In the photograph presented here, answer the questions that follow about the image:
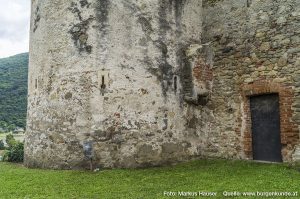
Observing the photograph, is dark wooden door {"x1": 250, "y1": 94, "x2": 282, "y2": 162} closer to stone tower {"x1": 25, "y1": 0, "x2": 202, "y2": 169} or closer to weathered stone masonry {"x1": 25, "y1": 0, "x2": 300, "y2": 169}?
Result: weathered stone masonry {"x1": 25, "y1": 0, "x2": 300, "y2": 169}

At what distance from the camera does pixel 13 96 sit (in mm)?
25469

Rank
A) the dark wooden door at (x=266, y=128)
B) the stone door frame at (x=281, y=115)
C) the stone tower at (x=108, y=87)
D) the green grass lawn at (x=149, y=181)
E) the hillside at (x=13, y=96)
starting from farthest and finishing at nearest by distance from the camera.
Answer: the hillside at (x=13, y=96) → the dark wooden door at (x=266, y=128) → the stone tower at (x=108, y=87) → the stone door frame at (x=281, y=115) → the green grass lawn at (x=149, y=181)

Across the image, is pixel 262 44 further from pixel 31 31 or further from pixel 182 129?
pixel 31 31

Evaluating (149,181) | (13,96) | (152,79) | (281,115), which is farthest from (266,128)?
(13,96)

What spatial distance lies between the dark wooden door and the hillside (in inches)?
701

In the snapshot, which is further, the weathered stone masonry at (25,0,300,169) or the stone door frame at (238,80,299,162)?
the weathered stone masonry at (25,0,300,169)

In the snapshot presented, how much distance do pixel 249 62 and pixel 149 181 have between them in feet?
14.4

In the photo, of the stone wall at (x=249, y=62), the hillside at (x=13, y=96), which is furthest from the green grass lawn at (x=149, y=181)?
the hillside at (x=13, y=96)

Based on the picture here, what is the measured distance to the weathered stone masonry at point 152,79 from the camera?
27.7 feet

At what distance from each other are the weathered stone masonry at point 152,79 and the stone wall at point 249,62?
26mm

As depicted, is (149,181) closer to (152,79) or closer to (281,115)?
(152,79)

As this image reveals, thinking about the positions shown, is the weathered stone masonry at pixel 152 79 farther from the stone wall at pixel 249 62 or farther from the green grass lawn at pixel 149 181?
the green grass lawn at pixel 149 181

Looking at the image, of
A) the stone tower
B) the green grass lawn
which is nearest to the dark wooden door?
the green grass lawn

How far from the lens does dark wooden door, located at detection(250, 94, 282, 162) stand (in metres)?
8.76
